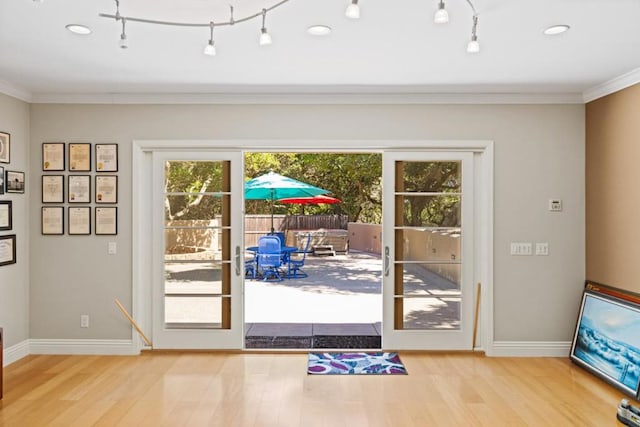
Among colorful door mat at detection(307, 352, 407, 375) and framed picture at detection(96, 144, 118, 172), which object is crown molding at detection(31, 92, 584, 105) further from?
colorful door mat at detection(307, 352, 407, 375)

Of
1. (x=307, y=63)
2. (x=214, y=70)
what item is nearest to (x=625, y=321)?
(x=307, y=63)

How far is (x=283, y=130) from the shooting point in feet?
15.2

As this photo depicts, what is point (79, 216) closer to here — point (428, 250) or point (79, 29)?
point (79, 29)

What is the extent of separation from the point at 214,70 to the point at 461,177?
2485 mm

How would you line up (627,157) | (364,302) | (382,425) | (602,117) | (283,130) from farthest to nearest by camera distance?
(364,302)
(283,130)
(602,117)
(627,157)
(382,425)

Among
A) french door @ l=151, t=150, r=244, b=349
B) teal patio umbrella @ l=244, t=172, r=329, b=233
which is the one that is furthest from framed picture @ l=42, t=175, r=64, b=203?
teal patio umbrella @ l=244, t=172, r=329, b=233

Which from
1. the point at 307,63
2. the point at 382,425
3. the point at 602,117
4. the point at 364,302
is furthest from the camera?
the point at 364,302

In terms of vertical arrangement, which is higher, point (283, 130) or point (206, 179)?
point (283, 130)

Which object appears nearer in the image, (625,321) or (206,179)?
(625,321)

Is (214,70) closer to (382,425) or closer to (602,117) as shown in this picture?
(382,425)

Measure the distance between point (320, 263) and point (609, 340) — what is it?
8.68 meters

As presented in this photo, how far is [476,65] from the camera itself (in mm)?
3736

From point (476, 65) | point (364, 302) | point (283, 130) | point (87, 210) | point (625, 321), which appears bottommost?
point (364, 302)

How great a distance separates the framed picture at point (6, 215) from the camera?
4228 millimetres
